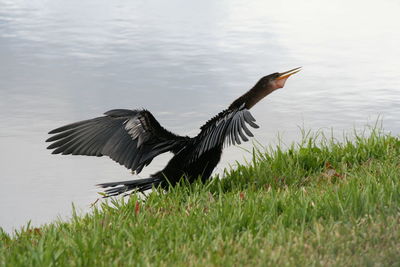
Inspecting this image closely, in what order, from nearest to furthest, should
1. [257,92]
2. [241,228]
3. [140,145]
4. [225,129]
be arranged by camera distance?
[241,228] < [225,129] < [140,145] < [257,92]

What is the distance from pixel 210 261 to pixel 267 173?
2385 mm

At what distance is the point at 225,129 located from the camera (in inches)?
222

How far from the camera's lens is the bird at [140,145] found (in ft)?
19.6

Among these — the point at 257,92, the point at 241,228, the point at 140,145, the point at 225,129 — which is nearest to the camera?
the point at 241,228

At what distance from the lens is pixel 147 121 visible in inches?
237

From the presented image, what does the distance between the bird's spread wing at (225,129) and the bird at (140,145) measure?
0.04 ft

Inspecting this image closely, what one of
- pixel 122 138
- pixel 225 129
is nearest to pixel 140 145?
pixel 122 138

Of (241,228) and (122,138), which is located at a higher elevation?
(122,138)

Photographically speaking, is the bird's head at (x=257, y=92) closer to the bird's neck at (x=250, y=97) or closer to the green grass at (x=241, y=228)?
the bird's neck at (x=250, y=97)

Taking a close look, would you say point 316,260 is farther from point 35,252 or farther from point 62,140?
point 62,140

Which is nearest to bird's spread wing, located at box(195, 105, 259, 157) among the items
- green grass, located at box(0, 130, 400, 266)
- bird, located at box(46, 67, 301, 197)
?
bird, located at box(46, 67, 301, 197)

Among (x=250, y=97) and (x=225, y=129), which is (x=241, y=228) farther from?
(x=250, y=97)

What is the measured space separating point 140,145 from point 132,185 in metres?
0.30

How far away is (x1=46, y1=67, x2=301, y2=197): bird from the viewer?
5.98m
